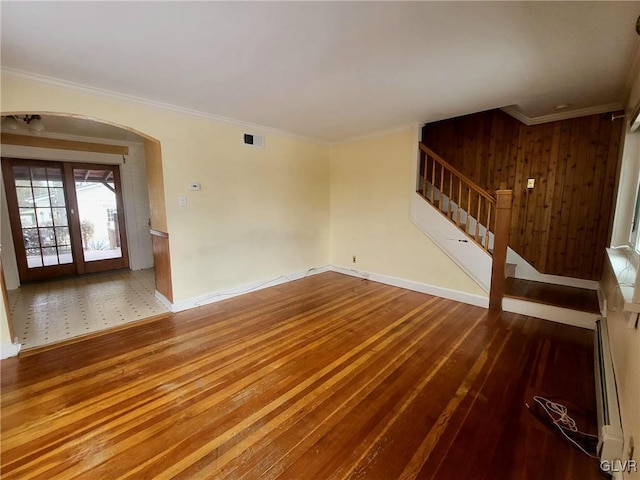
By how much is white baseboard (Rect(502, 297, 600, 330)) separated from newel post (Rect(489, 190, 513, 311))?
0.39ft

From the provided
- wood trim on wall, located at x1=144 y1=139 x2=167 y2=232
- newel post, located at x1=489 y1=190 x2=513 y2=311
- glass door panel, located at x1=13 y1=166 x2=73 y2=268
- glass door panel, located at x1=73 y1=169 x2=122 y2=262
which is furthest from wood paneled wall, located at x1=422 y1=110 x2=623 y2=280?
glass door panel, located at x1=13 y1=166 x2=73 y2=268

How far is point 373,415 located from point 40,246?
5897 millimetres

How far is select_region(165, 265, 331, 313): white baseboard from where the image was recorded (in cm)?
344

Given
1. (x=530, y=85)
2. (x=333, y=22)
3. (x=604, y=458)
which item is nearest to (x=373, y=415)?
(x=604, y=458)

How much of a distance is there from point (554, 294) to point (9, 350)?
5.80 m

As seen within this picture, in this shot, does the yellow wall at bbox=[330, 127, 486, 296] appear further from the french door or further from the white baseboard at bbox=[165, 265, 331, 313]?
the french door

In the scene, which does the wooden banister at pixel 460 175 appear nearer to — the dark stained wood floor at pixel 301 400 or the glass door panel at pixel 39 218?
the dark stained wood floor at pixel 301 400

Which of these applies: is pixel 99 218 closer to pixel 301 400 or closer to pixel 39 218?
pixel 39 218

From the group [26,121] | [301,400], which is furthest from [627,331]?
[26,121]

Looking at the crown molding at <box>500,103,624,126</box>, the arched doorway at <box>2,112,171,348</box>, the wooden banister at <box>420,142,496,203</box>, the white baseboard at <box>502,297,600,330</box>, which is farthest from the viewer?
the arched doorway at <box>2,112,171,348</box>

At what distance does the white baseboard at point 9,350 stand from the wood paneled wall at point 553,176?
5.88 m

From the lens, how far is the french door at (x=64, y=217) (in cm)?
437

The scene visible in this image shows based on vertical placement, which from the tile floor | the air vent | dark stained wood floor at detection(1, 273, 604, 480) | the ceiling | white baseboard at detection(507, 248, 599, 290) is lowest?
dark stained wood floor at detection(1, 273, 604, 480)

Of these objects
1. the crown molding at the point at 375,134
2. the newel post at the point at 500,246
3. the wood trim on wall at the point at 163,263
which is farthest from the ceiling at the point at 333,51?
the wood trim on wall at the point at 163,263
